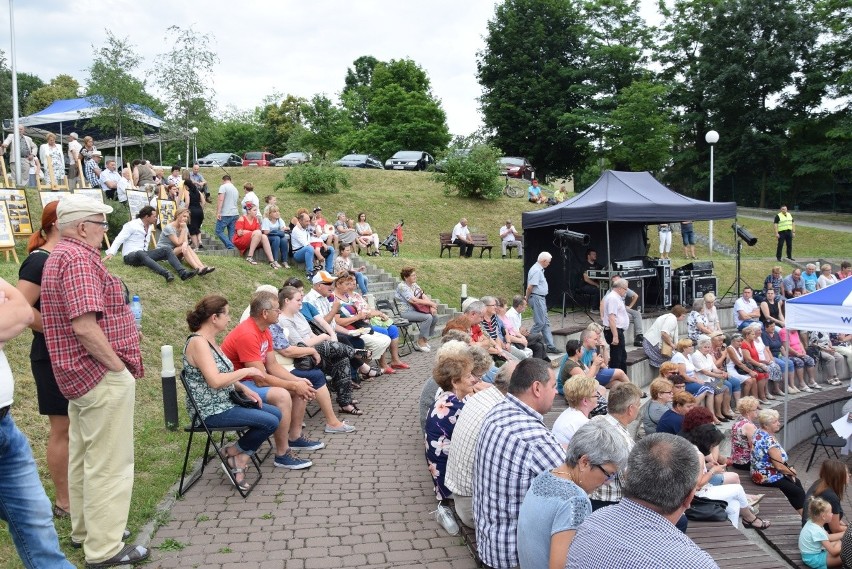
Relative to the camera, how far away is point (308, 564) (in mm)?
4172

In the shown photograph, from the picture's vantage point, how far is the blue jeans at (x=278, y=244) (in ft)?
44.9

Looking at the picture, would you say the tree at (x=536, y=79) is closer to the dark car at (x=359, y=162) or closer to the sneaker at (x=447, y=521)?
the dark car at (x=359, y=162)

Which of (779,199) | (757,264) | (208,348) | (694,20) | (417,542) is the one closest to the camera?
(417,542)

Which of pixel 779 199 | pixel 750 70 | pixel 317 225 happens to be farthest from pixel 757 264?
pixel 750 70

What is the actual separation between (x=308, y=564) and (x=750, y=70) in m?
39.3

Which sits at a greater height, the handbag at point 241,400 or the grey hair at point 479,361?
the grey hair at point 479,361

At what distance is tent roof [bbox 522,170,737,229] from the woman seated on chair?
32.8ft

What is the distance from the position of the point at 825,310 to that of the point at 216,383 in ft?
24.6

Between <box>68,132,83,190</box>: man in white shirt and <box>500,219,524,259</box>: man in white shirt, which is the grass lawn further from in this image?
<box>500,219,524,259</box>: man in white shirt

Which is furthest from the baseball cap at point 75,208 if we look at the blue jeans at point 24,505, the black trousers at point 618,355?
the black trousers at point 618,355

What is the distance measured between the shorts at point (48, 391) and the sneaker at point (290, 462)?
84.7 inches

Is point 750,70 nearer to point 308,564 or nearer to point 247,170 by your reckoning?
point 247,170

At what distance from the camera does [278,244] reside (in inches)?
540

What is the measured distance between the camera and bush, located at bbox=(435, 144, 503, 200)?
26.5 metres
